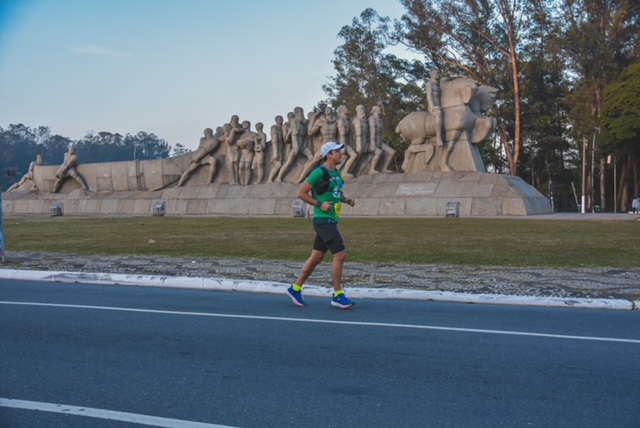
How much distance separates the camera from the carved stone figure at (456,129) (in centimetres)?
3241

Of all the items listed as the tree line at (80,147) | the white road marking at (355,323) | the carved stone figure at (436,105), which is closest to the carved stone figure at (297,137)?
the carved stone figure at (436,105)

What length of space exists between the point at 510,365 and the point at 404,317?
7.64 feet

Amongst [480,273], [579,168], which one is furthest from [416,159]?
[579,168]

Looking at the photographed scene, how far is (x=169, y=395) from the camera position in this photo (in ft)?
15.8

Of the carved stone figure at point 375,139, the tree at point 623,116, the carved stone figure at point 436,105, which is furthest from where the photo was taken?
the tree at point 623,116

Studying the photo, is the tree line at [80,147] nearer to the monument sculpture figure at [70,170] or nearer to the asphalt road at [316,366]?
the monument sculpture figure at [70,170]

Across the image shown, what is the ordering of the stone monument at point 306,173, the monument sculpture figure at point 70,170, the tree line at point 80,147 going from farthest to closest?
the tree line at point 80,147
the monument sculpture figure at point 70,170
the stone monument at point 306,173

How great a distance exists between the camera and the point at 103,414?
4.43 m

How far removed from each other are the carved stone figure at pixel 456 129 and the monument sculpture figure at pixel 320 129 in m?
3.74

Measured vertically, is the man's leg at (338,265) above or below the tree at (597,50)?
below

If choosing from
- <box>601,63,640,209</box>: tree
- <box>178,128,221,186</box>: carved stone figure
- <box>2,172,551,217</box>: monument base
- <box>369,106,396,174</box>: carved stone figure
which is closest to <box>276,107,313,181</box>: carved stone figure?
<box>2,172,551,217</box>: monument base

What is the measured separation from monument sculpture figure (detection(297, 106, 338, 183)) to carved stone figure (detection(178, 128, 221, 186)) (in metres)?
5.34

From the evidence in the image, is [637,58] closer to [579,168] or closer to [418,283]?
[579,168]

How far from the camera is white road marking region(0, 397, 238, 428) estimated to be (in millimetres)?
4230
